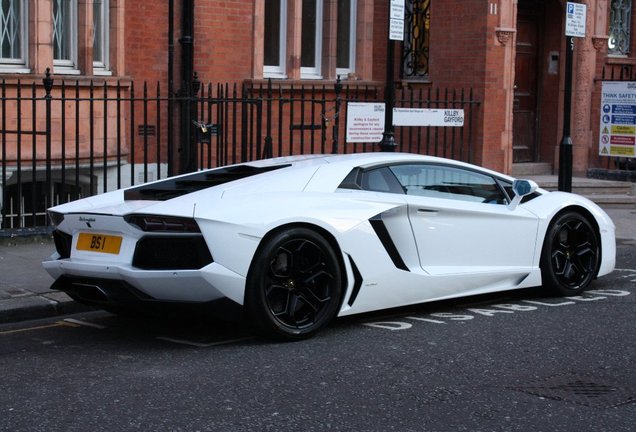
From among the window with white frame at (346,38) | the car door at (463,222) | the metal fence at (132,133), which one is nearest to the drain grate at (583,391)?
the car door at (463,222)

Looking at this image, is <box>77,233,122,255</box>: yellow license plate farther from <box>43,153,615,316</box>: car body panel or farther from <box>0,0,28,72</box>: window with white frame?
<box>0,0,28,72</box>: window with white frame

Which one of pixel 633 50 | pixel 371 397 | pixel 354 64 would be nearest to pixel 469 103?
pixel 354 64

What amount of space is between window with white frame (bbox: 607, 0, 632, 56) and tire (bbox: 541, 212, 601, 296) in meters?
11.8

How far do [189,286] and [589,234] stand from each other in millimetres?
3926

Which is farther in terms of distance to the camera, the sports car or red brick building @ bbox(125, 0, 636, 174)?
red brick building @ bbox(125, 0, 636, 174)

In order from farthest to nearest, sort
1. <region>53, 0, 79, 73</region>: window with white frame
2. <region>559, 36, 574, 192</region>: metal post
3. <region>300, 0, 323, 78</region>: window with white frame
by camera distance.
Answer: <region>300, 0, 323, 78</region>: window with white frame
<region>559, 36, 574, 192</region>: metal post
<region>53, 0, 79, 73</region>: window with white frame

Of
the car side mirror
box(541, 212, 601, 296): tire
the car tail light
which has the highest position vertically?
the car side mirror

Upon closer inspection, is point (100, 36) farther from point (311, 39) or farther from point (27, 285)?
point (27, 285)

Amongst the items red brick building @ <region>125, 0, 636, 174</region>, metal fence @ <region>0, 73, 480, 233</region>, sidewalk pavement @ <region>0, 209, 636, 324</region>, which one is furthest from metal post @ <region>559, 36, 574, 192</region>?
sidewalk pavement @ <region>0, 209, 636, 324</region>

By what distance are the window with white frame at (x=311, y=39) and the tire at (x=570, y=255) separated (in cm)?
855

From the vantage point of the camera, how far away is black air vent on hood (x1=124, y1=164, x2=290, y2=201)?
7.77m

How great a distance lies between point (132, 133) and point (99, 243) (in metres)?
5.31

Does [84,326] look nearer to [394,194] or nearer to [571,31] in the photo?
[394,194]

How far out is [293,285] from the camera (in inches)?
292
